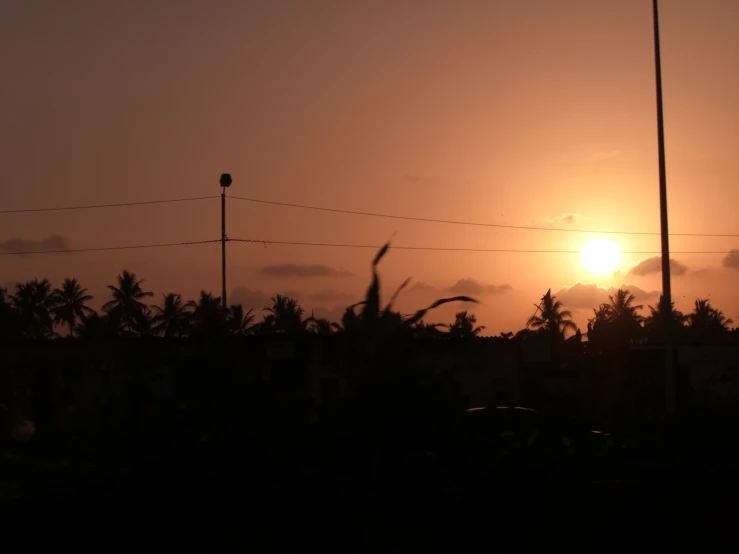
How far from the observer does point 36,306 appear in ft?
196

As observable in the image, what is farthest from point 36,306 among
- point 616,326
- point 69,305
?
point 616,326

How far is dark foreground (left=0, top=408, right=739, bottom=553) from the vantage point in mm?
6949

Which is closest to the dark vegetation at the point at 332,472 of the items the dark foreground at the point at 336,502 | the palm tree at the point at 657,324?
the dark foreground at the point at 336,502

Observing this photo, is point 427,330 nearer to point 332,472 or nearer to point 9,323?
point 332,472

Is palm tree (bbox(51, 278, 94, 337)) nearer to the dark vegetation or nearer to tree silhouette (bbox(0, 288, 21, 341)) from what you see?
tree silhouette (bbox(0, 288, 21, 341))

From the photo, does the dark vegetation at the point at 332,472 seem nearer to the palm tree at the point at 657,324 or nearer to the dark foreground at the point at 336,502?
the dark foreground at the point at 336,502

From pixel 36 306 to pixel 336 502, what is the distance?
57382 mm

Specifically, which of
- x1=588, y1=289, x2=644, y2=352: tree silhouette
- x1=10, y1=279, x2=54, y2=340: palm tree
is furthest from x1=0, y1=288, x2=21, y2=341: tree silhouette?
x1=588, y1=289, x2=644, y2=352: tree silhouette

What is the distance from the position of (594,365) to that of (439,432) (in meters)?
32.6

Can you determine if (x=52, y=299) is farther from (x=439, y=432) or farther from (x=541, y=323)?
(x=439, y=432)

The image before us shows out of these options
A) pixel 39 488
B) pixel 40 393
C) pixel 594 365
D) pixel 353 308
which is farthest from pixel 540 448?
pixel 594 365

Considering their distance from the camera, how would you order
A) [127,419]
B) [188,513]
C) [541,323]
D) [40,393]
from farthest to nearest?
[541,323] → [40,393] → [127,419] → [188,513]

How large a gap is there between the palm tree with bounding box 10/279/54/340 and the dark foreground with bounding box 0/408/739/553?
178 feet

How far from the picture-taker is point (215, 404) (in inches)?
306
